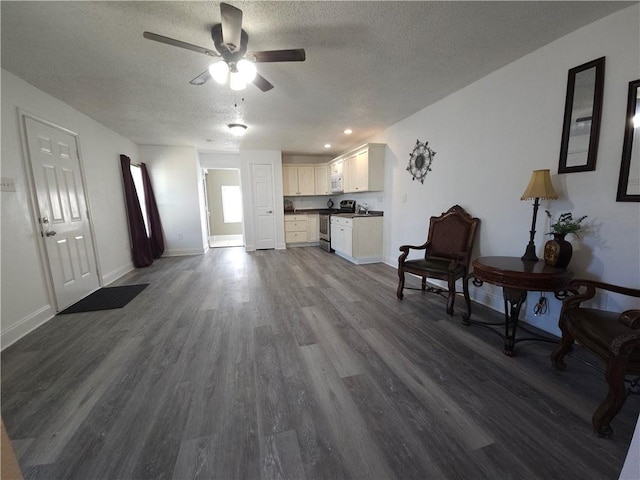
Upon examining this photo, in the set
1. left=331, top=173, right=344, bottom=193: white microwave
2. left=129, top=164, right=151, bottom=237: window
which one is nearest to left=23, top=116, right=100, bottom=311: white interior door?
left=129, top=164, right=151, bottom=237: window

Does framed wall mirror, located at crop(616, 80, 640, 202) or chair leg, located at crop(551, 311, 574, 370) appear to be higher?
framed wall mirror, located at crop(616, 80, 640, 202)

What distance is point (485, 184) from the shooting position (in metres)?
2.69

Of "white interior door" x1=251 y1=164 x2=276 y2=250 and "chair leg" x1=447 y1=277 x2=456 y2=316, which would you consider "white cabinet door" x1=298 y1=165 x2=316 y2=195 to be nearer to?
"white interior door" x1=251 y1=164 x2=276 y2=250

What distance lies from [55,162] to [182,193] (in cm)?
265

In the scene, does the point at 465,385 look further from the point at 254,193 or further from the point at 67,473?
the point at 254,193

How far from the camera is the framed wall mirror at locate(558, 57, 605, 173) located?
1.81 metres

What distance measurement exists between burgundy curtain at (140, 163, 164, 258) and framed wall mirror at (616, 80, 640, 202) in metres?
6.49

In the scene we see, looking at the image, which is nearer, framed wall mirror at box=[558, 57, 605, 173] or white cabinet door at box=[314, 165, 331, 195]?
Answer: framed wall mirror at box=[558, 57, 605, 173]

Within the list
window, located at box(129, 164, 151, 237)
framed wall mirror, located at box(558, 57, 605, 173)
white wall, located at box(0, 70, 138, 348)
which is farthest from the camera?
window, located at box(129, 164, 151, 237)

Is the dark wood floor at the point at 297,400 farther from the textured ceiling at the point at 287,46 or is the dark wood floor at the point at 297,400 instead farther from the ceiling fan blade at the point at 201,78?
the textured ceiling at the point at 287,46

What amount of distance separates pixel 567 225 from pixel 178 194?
6156 millimetres

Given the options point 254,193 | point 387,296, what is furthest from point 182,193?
point 387,296

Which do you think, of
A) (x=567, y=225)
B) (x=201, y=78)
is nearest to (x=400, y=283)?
(x=567, y=225)

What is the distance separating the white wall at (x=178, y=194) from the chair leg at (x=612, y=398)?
20.0 ft
